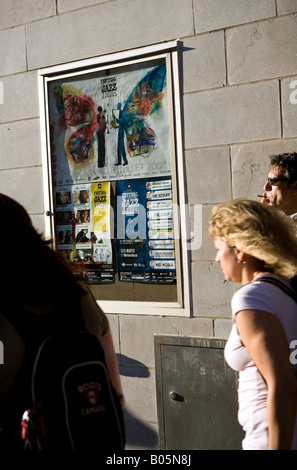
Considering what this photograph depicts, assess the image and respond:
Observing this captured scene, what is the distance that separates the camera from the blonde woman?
7.63 feet

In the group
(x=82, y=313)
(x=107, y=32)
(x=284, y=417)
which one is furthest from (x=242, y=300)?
(x=107, y=32)

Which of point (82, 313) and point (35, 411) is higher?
point (82, 313)

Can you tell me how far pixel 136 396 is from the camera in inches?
200

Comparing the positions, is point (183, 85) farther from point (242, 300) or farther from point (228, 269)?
point (242, 300)

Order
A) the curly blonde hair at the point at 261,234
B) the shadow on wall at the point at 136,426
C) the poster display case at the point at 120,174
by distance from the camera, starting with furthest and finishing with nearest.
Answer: the shadow on wall at the point at 136,426 < the poster display case at the point at 120,174 < the curly blonde hair at the point at 261,234

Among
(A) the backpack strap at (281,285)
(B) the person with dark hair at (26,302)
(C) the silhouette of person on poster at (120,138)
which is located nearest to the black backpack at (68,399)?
(B) the person with dark hair at (26,302)

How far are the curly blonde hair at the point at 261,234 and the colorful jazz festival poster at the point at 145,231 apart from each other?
223 centimetres

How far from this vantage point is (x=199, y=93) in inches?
186

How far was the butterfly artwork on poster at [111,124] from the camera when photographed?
494 centimetres

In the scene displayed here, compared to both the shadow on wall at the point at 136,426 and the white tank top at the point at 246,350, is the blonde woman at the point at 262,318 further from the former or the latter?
the shadow on wall at the point at 136,426

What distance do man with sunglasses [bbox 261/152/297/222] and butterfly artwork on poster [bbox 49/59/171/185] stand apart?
1090mm

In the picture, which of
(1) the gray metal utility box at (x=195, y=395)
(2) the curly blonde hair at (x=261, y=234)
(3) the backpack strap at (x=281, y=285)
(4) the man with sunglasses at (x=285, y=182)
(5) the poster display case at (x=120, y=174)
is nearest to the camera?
(3) the backpack strap at (x=281, y=285)

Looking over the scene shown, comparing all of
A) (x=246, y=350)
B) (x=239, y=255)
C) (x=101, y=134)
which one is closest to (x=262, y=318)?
(x=246, y=350)

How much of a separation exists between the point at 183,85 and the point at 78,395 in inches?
138
